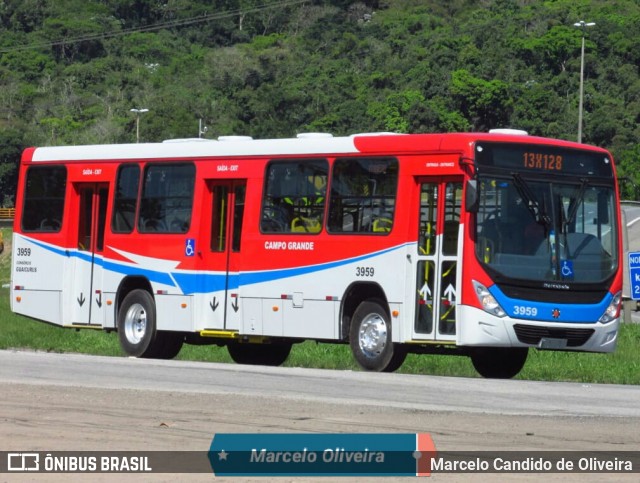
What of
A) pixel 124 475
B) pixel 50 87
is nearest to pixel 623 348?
pixel 124 475

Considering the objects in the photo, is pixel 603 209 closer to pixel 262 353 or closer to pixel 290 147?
pixel 290 147

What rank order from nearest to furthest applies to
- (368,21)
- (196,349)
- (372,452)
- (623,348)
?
(372,452)
(623,348)
(196,349)
(368,21)

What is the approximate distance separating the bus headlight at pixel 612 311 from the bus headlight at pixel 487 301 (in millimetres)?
1457

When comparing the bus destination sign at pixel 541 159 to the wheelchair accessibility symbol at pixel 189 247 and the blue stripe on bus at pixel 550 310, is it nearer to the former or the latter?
the blue stripe on bus at pixel 550 310

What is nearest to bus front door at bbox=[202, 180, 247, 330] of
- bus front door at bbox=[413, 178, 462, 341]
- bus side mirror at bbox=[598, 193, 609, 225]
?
bus front door at bbox=[413, 178, 462, 341]

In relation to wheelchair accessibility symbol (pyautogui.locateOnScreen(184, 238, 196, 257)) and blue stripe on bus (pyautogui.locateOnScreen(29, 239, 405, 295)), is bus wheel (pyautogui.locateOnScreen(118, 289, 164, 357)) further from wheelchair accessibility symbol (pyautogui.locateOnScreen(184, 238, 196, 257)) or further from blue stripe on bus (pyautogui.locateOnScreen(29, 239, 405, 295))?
wheelchair accessibility symbol (pyautogui.locateOnScreen(184, 238, 196, 257))

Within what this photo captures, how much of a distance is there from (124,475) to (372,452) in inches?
74.8

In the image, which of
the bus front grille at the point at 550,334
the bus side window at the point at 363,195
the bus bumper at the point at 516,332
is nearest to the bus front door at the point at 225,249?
the bus side window at the point at 363,195

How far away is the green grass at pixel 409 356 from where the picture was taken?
21.8m

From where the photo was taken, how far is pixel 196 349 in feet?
94.1

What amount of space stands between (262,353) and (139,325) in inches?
75.8

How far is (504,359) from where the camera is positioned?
73.0 feet

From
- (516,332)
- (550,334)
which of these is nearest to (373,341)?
(516,332)

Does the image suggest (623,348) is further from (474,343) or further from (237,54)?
(237,54)
